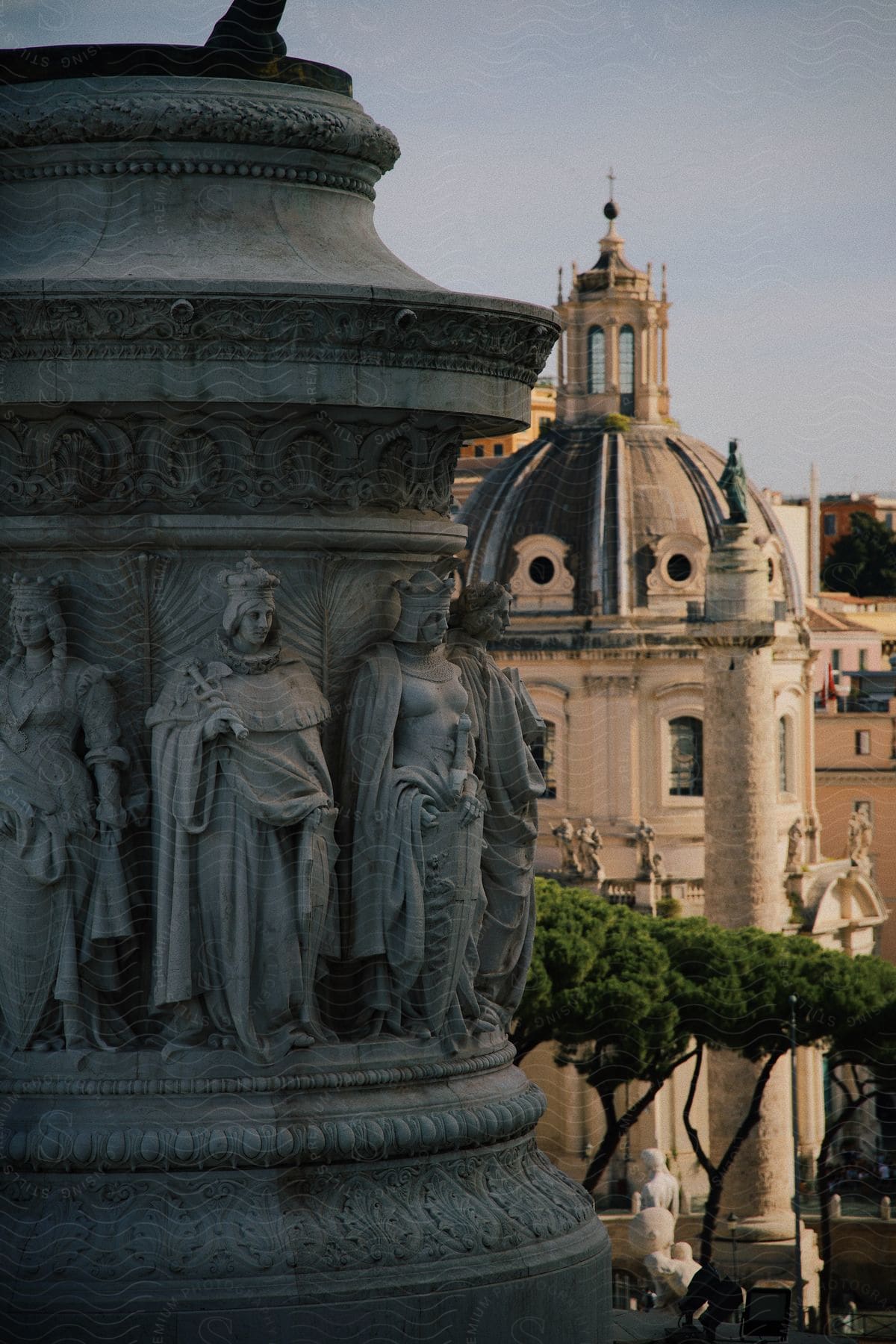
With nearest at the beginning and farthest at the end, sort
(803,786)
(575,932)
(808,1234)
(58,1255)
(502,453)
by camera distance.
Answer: (58,1255)
(575,932)
(808,1234)
(803,786)
(502,453)

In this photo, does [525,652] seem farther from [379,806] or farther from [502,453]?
[379,806]

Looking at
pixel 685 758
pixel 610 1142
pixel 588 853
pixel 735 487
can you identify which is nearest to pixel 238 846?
pixel 610 1142

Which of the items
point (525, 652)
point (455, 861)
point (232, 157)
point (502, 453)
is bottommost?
point (455, 861)

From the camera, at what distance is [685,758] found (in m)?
27.4

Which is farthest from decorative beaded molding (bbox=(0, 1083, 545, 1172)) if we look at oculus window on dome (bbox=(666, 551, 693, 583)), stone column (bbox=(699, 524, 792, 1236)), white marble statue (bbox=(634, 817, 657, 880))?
oculus window on dome (bbox=(666, 551, 693, 583))

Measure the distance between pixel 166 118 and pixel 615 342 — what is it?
28225 mm

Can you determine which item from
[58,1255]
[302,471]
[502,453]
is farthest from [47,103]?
[502,453]

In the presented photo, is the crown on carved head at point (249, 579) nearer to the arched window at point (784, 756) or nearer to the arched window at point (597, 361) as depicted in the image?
the arched window at point (784, 756)

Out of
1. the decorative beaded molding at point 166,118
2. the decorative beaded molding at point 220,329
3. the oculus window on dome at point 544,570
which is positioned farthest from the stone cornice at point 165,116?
the oculus window on dome at point 544,570

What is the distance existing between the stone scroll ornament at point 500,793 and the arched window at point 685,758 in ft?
80.1

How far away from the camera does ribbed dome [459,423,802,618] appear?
94.0 feet

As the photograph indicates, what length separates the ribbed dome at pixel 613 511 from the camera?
94.0 ft

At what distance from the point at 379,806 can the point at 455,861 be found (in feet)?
0.30

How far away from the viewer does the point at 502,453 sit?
105ft
